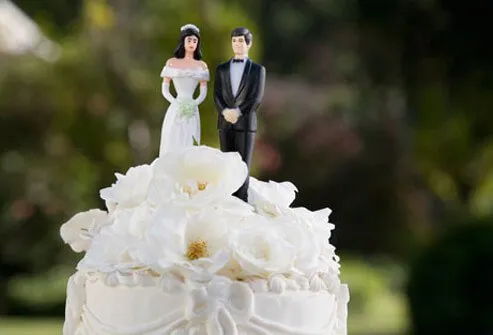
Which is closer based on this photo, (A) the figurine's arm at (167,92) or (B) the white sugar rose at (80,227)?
(B) the white sugar rose at (80,227)

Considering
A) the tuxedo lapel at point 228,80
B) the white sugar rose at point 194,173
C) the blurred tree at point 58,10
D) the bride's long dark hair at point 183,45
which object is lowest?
the white sugar rose at point 194,173

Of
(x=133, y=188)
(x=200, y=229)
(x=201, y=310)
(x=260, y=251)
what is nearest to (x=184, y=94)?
(x=133, y=188)

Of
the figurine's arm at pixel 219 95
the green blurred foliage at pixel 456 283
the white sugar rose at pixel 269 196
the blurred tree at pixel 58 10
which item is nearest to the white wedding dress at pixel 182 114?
the figurine's arm at pixel 219 95

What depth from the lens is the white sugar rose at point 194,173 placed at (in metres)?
→ 4.98

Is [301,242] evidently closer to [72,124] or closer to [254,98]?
[254,98]

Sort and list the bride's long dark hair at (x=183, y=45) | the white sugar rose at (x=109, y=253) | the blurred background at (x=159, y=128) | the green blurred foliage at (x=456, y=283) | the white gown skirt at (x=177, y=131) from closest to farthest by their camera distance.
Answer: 1. the white sugar rose at (x=109, y=253)
2. the white gown skirt at (x=177, y=131)
3. the bride's long dark hair at (x=183, y=45)
4. the green blurred foliage at (x=456, y=283)
5. the blurred background at (x=159, y=128)

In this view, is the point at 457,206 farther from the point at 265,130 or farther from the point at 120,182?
the point at 120,182

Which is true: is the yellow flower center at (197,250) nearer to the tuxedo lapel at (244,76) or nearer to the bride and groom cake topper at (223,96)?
the bride and groom cake topper at (223,96)

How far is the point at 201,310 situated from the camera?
4.81 metres

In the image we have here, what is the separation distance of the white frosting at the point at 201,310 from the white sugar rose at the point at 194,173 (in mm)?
380

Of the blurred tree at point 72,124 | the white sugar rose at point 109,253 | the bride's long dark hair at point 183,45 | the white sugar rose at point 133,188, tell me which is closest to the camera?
the white sugar rose at point 109,253

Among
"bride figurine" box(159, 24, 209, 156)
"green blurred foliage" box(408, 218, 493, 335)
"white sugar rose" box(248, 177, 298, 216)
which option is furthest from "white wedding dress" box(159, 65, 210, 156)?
"green blurred foliage" box(408, 218, 493, 335)

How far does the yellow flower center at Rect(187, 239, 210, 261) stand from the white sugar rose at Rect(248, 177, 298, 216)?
1.42 ft

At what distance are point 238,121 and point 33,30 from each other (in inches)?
686
